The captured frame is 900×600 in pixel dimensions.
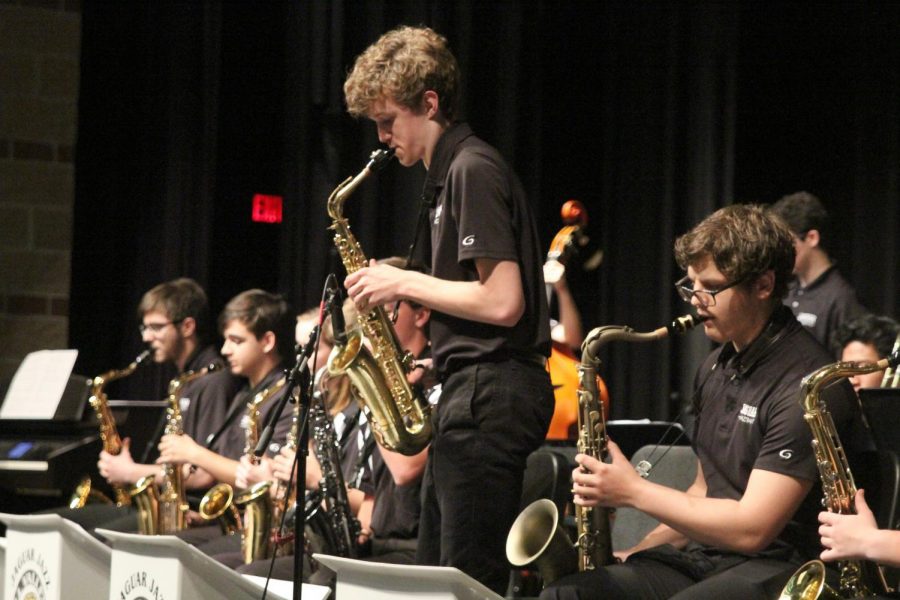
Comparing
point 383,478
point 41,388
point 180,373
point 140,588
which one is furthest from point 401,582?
point 180,373

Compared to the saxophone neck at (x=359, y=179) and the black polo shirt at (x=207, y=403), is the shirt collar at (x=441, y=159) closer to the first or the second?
the saxophone neck at (x=359, y=179)

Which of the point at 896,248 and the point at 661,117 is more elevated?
the point at 661,117

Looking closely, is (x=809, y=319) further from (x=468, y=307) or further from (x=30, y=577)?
(x=30, y=577)

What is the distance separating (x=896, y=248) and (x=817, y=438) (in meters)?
3.51

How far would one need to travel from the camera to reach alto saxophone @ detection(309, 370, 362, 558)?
3.94 metres

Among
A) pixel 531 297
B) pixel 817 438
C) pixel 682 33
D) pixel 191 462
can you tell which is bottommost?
pixel 191 462

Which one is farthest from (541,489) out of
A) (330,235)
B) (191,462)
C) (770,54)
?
(770,54)

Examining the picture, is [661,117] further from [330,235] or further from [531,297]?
[531,297]

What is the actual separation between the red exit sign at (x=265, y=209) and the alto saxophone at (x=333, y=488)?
9.37 feet

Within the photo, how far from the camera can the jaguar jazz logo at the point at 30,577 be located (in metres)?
3.33

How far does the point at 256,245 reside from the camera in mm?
7156

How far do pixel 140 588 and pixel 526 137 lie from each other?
3.80 metres

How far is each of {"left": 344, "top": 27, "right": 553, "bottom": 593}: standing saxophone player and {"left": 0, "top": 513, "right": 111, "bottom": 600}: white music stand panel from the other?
0.86m

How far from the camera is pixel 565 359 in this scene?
17.4ft
